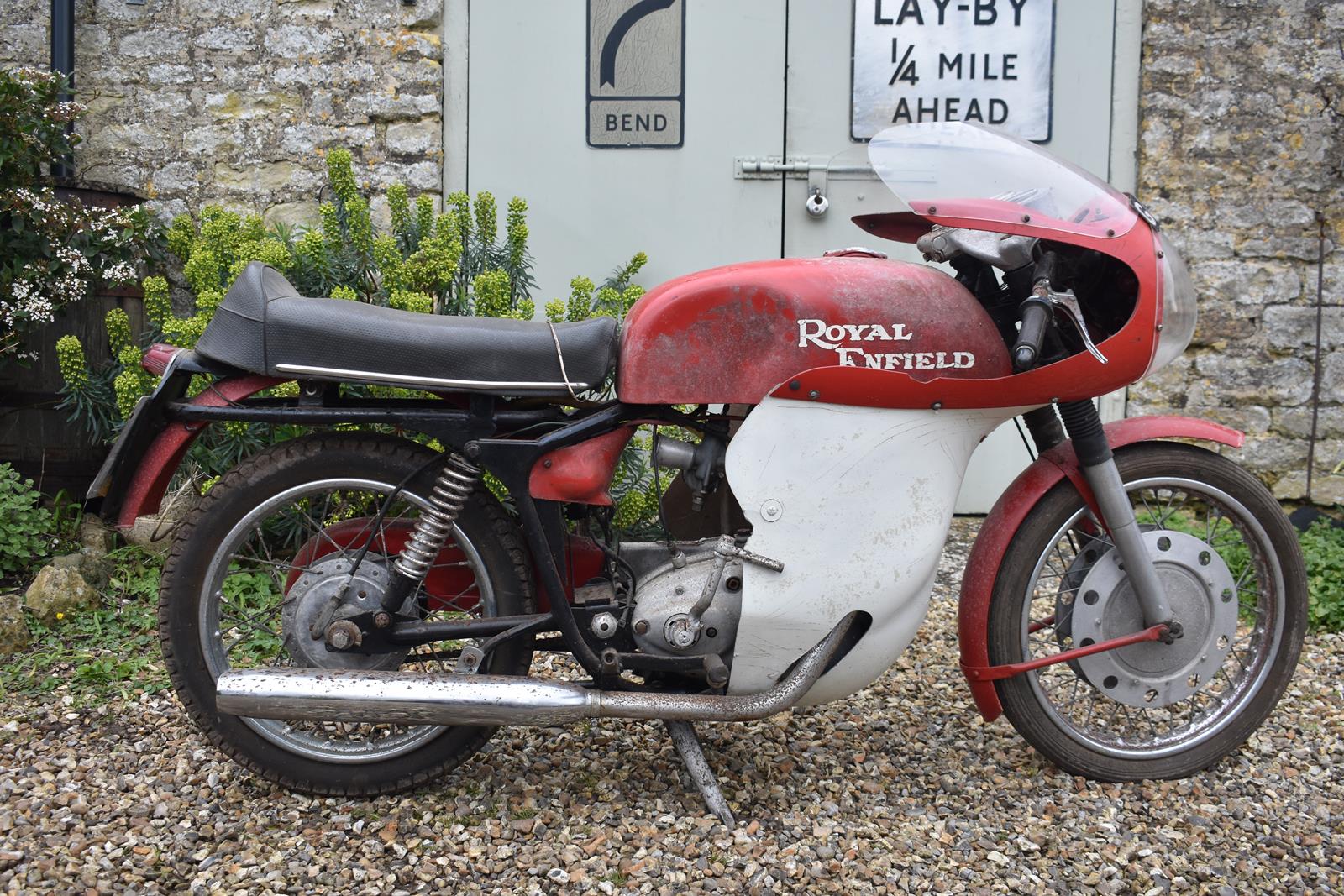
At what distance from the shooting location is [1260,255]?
489 centimetres

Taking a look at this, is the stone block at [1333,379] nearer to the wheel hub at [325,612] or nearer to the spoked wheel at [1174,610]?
the spoked wheel at [1174,610]

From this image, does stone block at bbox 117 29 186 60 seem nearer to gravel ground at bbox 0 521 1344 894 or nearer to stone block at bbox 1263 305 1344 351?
gravel ground at bbox 0 521 1344 894

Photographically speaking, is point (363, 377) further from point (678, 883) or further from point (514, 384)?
point (678, 883)

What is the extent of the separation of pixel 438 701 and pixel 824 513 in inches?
34.6

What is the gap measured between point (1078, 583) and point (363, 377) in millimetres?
1712

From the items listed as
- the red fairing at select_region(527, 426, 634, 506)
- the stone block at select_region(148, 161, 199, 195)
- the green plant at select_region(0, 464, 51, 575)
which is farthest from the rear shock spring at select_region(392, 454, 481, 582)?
the stone block at select_region(148, 161, 199, 195)

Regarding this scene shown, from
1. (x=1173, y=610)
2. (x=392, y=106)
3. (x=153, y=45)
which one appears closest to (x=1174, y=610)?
(x=1173, y=610)

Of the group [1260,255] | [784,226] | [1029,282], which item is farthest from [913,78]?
[1029,282]

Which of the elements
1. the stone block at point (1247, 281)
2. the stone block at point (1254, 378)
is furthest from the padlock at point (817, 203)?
the stone block at point (1254, 378)

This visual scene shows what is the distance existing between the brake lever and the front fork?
0.50 ft

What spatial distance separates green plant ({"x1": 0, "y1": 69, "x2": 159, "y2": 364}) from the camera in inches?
161

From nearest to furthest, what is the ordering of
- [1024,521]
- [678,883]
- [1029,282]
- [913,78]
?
1. [678,883]
2. [1029,282]
3. [1024,521]
4. [913,78]

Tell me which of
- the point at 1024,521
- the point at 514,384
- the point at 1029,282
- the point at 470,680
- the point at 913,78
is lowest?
the point at 470,680

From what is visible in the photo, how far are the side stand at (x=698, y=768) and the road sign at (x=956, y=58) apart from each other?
11.0 ft
